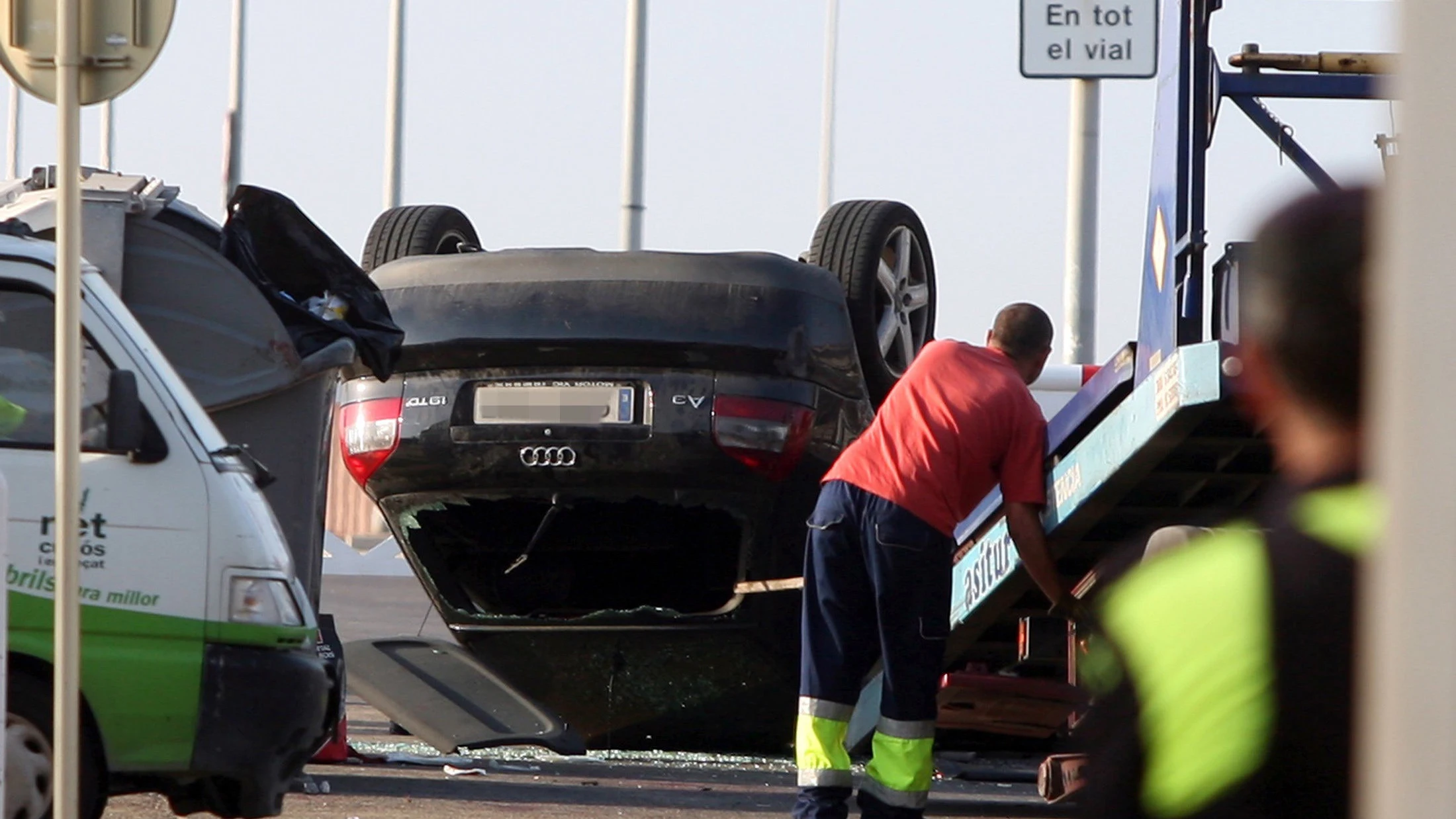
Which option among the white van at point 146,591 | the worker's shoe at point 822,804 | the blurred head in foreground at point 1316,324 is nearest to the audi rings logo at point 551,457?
the white van at point 146,591

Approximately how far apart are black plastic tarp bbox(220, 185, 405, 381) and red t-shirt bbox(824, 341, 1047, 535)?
177cm

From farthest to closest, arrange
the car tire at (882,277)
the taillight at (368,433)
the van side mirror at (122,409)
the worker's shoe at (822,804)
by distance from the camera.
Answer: the car tire at (882,277)
the taillight at (368,433)
the worker's shoe at (822,804)
the van side mirror at (122,409)

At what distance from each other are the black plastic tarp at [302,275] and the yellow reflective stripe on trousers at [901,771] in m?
2.24

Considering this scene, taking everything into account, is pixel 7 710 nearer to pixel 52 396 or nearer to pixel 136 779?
pixel 136 779

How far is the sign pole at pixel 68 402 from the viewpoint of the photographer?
13.1ft

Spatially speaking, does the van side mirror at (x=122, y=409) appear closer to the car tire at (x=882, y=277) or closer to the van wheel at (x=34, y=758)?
the van wheel at (x=34, y=758)

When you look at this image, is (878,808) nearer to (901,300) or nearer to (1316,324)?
(901,300)

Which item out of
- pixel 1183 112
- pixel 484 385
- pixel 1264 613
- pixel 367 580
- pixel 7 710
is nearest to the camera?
pixel 1264 613

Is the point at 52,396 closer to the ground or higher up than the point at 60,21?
closer to the ground

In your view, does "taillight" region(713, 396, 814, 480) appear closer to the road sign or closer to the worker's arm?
the worker's arm

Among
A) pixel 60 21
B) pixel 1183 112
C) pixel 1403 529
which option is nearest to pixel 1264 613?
pixel 1403 529

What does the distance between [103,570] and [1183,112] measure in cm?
304

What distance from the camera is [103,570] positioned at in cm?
546

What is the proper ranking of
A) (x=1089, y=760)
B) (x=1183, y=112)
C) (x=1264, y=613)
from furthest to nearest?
(x=1183, y=112) < (x=1089, y=760) < (x=1264, y=613)
